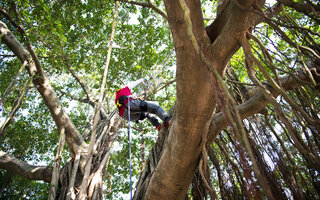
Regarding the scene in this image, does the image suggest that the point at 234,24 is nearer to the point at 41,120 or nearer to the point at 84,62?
the point at 84,62

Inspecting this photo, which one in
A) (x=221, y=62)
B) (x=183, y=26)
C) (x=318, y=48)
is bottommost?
(x=221, y=62)

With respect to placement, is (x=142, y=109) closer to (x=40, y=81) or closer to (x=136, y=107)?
(x=136, y=107)

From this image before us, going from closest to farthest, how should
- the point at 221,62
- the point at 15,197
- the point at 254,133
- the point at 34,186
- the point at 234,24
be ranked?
the point at 234,24
the point at 221,62
the point at 254,133
the point at 15,197
the point at 34,186

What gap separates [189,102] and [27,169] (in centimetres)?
270

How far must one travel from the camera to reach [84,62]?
4.84 m

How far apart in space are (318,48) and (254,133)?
947mm

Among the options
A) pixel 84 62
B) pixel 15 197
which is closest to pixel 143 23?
pixel 84 62

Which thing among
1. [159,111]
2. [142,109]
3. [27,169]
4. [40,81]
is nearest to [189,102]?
[159,111]

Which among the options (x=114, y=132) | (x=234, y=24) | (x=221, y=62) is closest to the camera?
(x=234, y=24)

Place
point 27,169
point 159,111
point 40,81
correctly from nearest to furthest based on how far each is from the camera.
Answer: point 159,111, point 40,81, point 27,169

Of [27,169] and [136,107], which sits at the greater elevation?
[136,107]

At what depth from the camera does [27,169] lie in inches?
112

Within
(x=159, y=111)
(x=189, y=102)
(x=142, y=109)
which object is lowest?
(x=189, y=102)

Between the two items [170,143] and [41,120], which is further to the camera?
[41,120]
